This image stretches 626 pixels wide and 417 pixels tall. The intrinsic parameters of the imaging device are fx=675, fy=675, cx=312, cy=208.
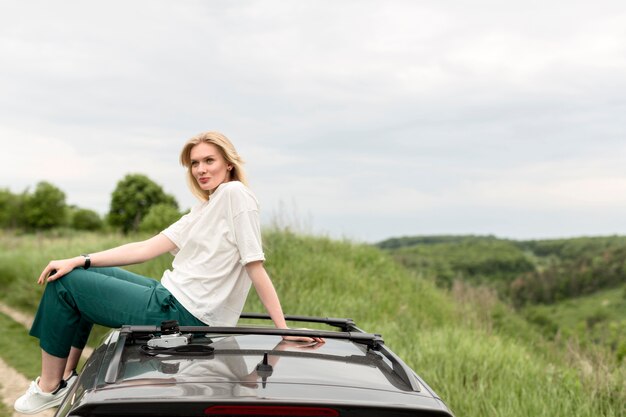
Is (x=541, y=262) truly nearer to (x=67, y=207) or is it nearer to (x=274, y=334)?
(x=67, y=207)

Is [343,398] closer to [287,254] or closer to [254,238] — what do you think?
[254,238]

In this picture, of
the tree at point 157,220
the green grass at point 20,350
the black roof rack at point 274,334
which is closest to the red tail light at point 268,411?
the black roof rack at point 274,334

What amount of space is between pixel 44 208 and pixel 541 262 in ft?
232

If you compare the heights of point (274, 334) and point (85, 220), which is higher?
point (85, 220)

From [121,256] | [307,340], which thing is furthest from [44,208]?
[307,340]

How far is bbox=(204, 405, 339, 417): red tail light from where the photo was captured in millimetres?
1904

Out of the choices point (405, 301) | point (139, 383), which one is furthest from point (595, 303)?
point (139, 383)

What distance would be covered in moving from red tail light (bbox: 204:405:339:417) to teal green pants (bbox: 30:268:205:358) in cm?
158

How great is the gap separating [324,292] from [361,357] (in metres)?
8.12

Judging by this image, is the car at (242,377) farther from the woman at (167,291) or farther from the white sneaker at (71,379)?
the white sneaker at (71,379)

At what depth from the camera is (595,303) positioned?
291 feet

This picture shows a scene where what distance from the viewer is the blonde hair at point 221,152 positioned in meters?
3.73

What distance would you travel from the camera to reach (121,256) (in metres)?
3.66

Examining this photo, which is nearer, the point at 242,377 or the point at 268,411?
the point at 268,411
